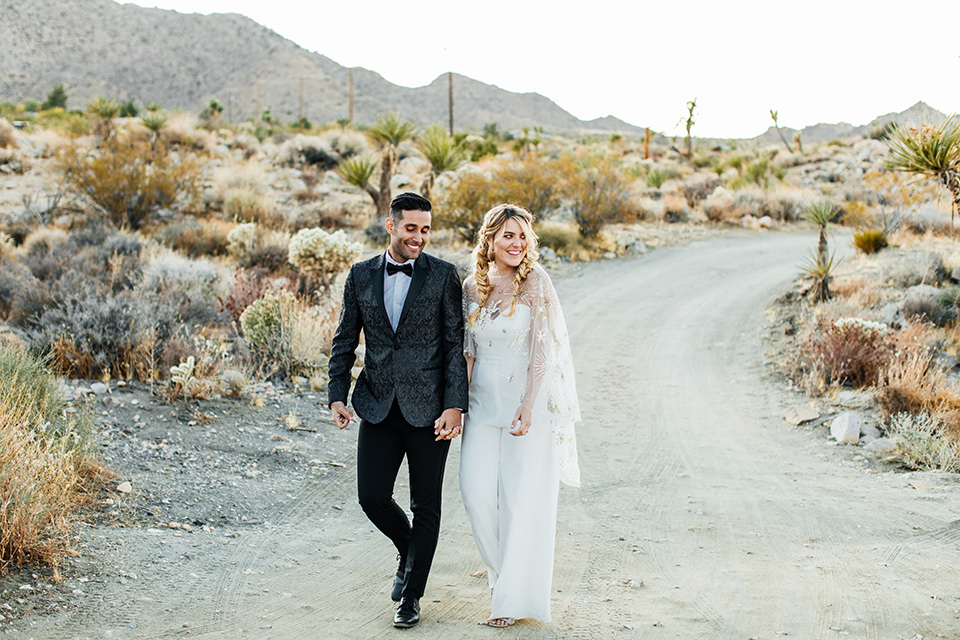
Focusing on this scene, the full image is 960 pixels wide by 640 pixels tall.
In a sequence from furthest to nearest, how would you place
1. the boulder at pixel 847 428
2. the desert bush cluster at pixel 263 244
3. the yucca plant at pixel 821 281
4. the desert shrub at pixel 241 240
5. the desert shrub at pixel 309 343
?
the desert shrub at pixel 241 240 → the yucca plant at pixel 821 281 → the desert shrub at pixel 309 343 → the boulder at pixel 847 428 → the desert bush cluster at pixel 263 244

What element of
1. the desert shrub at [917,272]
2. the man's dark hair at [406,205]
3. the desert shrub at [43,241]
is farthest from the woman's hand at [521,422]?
the desert shrub at [43,241]

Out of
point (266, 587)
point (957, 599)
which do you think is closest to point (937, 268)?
point (957, 599)

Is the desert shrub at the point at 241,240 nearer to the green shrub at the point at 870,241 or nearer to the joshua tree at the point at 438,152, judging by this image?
the joshua tree at the point at 438,152

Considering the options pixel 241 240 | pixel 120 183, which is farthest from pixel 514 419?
pixel 120 183

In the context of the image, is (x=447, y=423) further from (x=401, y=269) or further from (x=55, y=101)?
(x=55, y=101)

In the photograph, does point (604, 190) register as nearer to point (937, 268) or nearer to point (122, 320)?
point (937, 268)

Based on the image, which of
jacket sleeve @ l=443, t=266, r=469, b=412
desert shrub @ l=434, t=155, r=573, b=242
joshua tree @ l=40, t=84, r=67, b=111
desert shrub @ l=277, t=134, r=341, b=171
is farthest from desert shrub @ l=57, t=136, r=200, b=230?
joshua tree @ l=40, t=84, r=67, b=111

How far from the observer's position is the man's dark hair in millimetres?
3715

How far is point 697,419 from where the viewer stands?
911 cm

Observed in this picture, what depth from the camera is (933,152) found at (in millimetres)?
9648

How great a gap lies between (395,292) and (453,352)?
1.35ft

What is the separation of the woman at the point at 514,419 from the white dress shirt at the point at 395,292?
41cm

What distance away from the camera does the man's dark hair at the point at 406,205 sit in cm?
371

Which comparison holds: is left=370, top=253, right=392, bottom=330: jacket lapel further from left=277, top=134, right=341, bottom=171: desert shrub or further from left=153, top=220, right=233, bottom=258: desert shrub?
left=277, top=134, right=341, bottom=171: desert shrub
